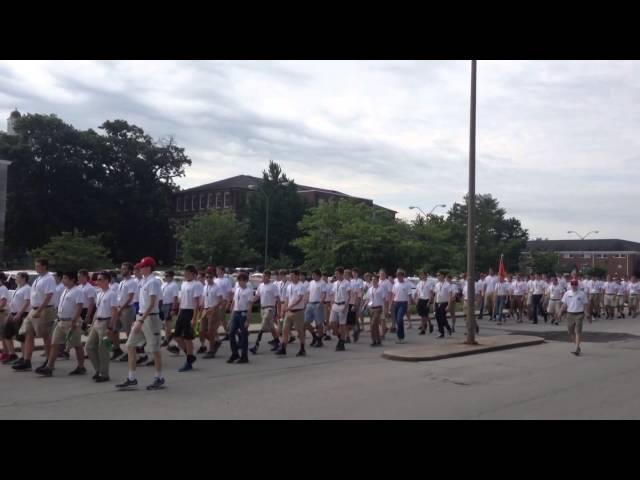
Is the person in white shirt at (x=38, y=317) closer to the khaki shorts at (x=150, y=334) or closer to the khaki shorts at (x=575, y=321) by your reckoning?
the khaki shorts at (x=150, y=334)

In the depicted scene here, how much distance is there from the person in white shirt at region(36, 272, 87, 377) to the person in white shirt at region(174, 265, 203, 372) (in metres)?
1.72

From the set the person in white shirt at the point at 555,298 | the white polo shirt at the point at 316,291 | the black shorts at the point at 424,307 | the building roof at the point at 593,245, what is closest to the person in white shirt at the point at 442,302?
the black shorts at the point at 424,307

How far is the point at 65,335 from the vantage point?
10.7 metres

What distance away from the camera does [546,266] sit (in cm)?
7981

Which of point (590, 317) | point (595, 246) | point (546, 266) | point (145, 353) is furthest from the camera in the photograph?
point (595, 246)

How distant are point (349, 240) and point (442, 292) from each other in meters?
19.9

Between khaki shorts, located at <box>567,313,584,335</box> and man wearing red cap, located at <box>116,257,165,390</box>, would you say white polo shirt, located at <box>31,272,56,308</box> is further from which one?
khaki shorts, located at <box>567,313,584,335</box>

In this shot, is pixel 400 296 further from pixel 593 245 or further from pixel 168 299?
pixel 593 245

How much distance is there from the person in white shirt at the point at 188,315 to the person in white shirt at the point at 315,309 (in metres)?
3.94

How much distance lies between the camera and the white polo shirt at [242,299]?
12.8 meters

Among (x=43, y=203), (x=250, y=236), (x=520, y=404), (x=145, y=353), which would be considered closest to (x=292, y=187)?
(x=250, y=236)
